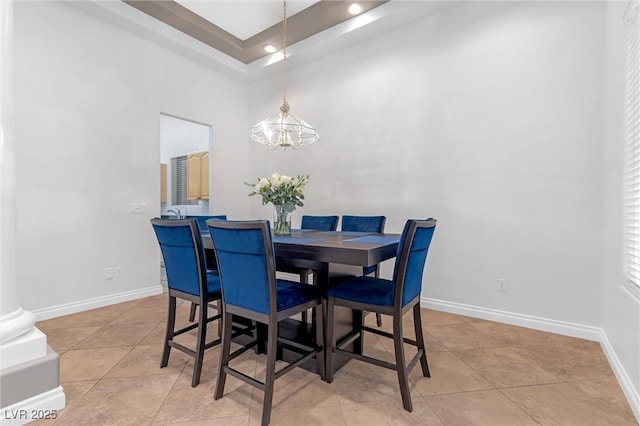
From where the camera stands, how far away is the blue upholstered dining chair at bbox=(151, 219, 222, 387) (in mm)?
1902

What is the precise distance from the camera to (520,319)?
2.89 meters

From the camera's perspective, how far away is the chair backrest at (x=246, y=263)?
1518mm

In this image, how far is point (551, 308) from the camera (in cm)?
276

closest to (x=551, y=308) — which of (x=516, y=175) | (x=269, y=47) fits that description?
(x=516, y=175)

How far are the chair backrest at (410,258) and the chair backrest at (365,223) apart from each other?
3.85ft

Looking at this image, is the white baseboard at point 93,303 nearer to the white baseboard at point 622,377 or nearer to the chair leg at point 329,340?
the chair leg at point 329,340

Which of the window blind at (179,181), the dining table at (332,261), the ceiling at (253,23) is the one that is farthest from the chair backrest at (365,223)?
the window blind at (179,181)

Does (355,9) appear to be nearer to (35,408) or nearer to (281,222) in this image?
(281,222)

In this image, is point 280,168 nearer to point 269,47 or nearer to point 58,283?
point 269,47

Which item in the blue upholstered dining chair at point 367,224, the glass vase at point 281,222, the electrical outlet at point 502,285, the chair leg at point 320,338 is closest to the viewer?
the chair leg at point 320,338

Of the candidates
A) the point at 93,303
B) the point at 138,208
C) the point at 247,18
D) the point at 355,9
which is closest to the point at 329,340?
the point at 93,303

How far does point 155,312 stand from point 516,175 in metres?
3.87

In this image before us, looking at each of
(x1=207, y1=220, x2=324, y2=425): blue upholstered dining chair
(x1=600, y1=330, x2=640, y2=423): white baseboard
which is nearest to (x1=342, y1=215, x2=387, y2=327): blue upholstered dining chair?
(x1=207, y1=220, x2=324, y2=425): blue upholstered dining chair

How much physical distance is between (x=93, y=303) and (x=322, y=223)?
2.67 m
